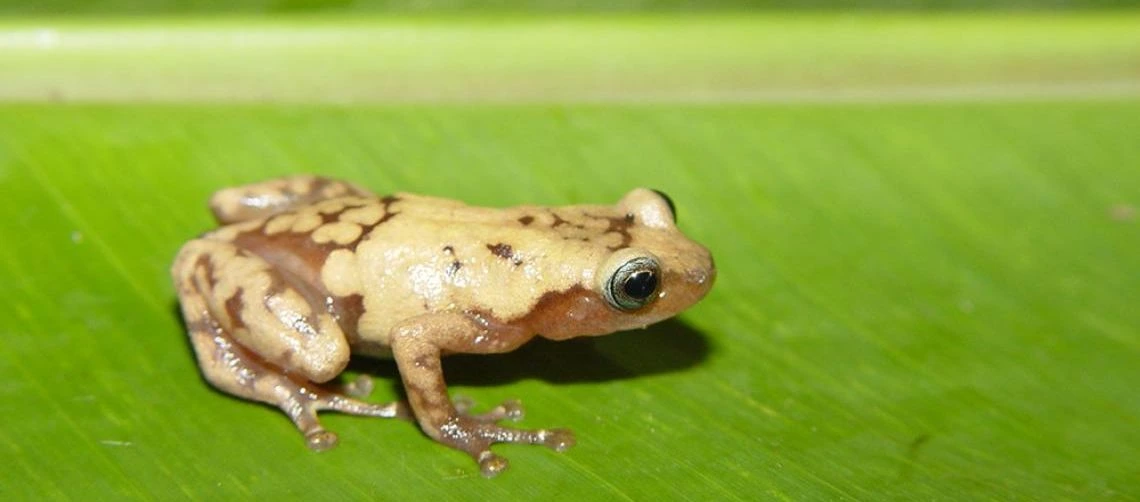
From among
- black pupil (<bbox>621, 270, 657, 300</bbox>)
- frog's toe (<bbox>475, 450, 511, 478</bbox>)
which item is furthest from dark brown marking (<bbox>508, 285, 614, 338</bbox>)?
frog's toe (<bbox>475, 450, 511, 478</bbox>)

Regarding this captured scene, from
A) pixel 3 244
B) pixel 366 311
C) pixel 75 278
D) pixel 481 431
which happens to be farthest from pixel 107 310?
pixel 481 431

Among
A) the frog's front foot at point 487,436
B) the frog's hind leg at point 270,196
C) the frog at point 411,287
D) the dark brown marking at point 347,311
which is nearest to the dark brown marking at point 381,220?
the frog at point 411,287

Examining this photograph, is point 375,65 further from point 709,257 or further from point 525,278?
point 709,257

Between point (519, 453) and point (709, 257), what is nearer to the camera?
point (519, 453)

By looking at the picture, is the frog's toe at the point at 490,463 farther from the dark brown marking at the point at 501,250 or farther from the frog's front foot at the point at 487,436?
the dark brown marking at the point at 501,250

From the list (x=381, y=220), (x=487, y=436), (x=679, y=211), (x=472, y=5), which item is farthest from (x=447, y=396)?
(x=472, y=5)

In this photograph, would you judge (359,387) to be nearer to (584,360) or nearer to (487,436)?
(487,436)
